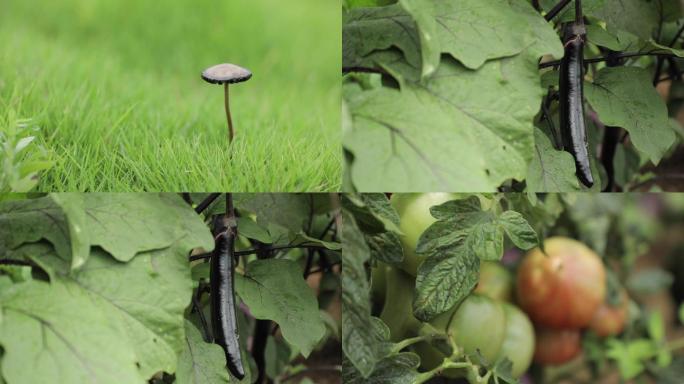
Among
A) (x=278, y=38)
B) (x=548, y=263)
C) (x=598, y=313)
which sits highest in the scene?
(x=278, y=38)

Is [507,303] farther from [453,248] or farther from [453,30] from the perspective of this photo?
[453,30]

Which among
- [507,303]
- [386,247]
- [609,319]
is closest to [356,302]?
[386,247]

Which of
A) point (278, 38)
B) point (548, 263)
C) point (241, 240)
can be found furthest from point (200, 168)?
point (278, 38)

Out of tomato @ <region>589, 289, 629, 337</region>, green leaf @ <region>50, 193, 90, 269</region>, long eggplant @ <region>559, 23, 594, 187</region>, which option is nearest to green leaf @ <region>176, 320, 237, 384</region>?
green leaf @ <region>50, 193, 90, 269</region>

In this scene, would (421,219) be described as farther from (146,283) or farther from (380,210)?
(146,283)

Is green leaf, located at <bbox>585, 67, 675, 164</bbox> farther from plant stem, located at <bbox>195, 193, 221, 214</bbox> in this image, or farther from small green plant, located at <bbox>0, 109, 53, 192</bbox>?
small green plant, located at <bbox>0, 109, 53, 192</bbox>

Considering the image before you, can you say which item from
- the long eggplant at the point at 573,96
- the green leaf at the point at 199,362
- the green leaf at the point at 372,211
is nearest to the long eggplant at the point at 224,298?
the green leaf at the point at 199,362
